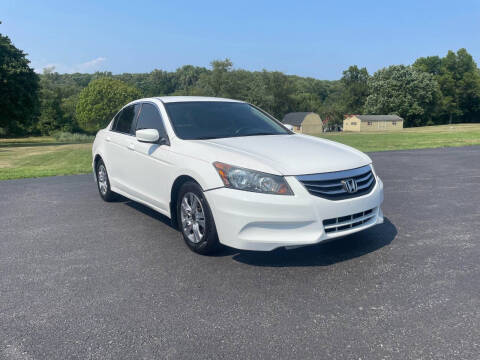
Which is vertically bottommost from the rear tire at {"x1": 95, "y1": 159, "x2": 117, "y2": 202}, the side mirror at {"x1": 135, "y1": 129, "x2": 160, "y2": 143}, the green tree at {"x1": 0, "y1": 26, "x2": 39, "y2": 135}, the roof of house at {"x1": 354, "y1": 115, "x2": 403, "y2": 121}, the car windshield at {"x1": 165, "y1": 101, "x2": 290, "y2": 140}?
the roof of house at {"x1": 354, "y1": 115, "x2": 403, "y2": 121}

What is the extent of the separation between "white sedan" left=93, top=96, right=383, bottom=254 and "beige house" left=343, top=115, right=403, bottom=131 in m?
82.6

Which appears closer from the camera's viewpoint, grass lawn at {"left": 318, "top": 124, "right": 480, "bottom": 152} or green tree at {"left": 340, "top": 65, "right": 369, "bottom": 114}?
grass lawn at {"left": 318, "top": 124, "right": 480, "bottom": 152}

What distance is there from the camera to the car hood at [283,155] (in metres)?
4.14

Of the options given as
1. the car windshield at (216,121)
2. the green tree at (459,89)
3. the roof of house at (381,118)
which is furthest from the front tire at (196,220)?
the green tree at (459,89)

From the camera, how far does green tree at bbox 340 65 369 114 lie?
112500 millimetres

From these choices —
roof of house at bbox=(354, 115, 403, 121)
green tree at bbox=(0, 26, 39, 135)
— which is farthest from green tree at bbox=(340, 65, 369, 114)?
green tree at bbox=(0, 26, 39, 135)

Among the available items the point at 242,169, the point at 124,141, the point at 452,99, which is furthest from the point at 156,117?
the point at 452,99

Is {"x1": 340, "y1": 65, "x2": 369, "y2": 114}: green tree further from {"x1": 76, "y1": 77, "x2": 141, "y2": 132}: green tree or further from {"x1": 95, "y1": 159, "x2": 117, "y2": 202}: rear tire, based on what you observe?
{"x1": 95, "y1": 159, "x2": 117, "y2": 202}: rear tire

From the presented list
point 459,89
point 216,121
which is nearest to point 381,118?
point 459,89

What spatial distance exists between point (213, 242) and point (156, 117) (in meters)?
2.16

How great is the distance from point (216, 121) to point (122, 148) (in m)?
1.69

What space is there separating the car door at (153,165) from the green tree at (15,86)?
3992 centimetres

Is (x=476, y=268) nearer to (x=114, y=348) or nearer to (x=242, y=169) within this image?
(x=242, y=169)

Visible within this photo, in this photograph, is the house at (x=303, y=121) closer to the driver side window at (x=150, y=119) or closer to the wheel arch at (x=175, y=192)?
the driver side window at (x=150, y=119)
